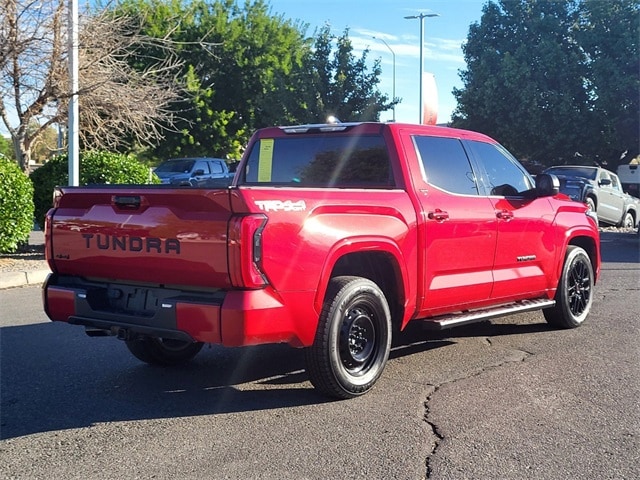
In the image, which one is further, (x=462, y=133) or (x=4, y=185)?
(x=4, y=185)

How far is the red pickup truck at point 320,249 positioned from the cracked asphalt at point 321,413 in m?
0.39

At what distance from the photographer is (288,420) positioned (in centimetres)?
451

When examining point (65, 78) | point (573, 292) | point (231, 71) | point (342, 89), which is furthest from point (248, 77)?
point (573, 292)

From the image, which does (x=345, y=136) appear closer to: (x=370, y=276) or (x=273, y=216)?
(x=370, y=276)

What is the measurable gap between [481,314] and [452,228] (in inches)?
33.0

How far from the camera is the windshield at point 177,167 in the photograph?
2369cm

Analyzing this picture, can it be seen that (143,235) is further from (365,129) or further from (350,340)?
(365,129)

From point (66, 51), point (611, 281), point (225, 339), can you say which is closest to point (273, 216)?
point (225, 339)

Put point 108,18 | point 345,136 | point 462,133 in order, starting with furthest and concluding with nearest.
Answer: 1. point 108,18
2. point 462,133
3. point 345,136

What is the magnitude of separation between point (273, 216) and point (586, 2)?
111 ft

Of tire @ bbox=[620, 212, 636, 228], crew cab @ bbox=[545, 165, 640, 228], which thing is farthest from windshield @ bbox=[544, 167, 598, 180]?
tire @ bbox=[620, 212, 636, 228]

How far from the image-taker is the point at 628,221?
72.5ft

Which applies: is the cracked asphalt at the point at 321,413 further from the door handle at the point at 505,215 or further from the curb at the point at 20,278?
the curb at the point at 20,278

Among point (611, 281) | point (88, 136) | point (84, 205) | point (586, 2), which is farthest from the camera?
point (586, 2)
